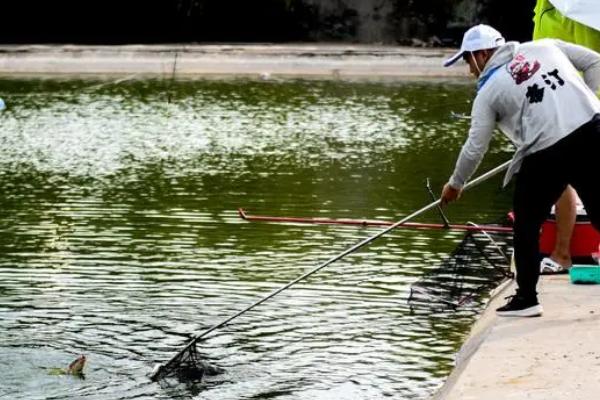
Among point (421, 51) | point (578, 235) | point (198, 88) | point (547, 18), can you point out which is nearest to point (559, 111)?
point (578, 235)

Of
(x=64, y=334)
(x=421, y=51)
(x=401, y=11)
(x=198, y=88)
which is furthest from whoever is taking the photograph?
(x=401, y=11)

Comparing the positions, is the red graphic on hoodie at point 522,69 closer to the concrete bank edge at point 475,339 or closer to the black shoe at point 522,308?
the black shoe at point 522,308

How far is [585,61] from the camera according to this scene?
23.2 feet

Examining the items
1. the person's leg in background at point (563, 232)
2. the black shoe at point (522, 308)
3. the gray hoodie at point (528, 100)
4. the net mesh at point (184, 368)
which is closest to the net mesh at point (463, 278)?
the person's leg in background at point (563, 232)

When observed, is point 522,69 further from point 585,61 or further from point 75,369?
point 75,369

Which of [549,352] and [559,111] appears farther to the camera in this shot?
[559,111]

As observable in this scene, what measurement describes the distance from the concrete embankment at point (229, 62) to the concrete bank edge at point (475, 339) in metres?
21.4

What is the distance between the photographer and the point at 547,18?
901 cm

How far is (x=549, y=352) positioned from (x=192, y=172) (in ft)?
32.5

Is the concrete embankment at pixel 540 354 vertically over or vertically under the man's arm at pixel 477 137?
under

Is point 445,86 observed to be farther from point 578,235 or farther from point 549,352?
point 549,352

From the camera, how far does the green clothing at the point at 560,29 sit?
8891 mm

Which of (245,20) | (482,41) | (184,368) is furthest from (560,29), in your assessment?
(245,20)

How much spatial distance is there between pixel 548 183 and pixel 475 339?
943mm
